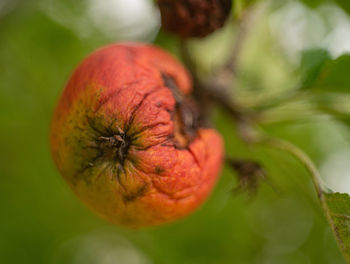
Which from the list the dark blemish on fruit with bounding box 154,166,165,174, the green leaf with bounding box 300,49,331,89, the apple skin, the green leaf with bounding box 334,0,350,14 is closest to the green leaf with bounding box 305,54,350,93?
the green leaf with bounding box 300,49,331,89

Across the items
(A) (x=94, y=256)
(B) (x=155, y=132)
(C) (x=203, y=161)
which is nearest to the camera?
(B) (x=155, y=132)

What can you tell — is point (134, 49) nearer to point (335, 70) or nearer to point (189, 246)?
point (335, 70)

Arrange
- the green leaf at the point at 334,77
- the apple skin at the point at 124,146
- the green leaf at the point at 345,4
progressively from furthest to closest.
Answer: the green leaf at the point at 345,4 < the green leaf at the point at 334,77 < the apple skin at the point at 124,146

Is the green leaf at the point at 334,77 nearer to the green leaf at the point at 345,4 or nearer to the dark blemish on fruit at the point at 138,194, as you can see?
the green leaf at the point at 345,4

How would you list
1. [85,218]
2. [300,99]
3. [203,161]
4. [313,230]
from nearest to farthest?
[203,161] < [300,99] < [313,230] < [85,218]

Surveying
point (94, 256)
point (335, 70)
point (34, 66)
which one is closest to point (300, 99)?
point (335, 70)

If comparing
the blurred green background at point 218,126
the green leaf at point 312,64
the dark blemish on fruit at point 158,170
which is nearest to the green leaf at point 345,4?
the green leaf at point 312,64
